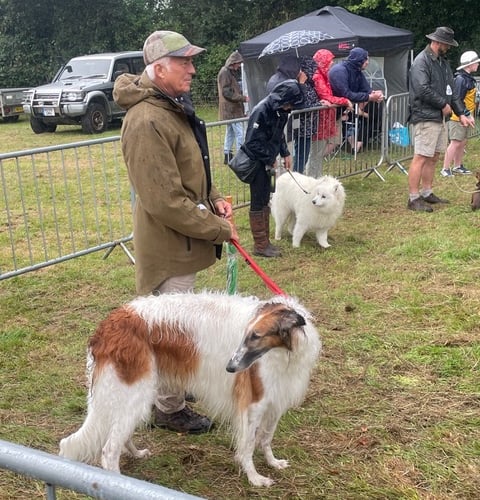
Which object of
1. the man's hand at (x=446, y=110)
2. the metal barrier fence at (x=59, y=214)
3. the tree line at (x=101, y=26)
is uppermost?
the tree line at (x=101, y=26)

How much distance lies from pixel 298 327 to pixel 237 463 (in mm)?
887

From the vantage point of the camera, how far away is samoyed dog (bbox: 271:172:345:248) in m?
6.57


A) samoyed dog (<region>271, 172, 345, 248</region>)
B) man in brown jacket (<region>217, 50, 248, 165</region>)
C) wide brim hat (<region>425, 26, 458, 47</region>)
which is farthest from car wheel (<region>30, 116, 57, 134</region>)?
wide brim hat (<region>425, 26, 458, 47</region>)

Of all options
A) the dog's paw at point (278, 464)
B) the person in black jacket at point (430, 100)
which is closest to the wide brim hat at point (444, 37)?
the person in black jacket at point (430, 100)

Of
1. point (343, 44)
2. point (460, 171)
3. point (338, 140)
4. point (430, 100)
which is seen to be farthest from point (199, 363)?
point (343, 44)

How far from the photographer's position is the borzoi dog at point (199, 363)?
2732 mm

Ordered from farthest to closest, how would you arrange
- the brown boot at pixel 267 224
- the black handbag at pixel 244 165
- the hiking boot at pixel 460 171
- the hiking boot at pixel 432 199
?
the hiking boot at pixel 460 171 < the hiking boot at pixel 432 199 < the brown boot at pixel 267 224 < the black handbag at pixel 244 165

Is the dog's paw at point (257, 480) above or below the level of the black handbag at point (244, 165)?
below

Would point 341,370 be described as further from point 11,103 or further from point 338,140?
point 11,103

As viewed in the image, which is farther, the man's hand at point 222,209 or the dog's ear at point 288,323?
the man's hand at point 222,209

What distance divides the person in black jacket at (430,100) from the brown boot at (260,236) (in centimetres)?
248

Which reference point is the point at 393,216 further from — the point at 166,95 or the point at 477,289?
the point at 166,95

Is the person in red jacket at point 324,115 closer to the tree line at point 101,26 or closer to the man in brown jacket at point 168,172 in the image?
the man in brown jacket at point 168,172

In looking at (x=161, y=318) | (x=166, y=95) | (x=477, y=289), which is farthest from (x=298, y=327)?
(x=477, y=289)
